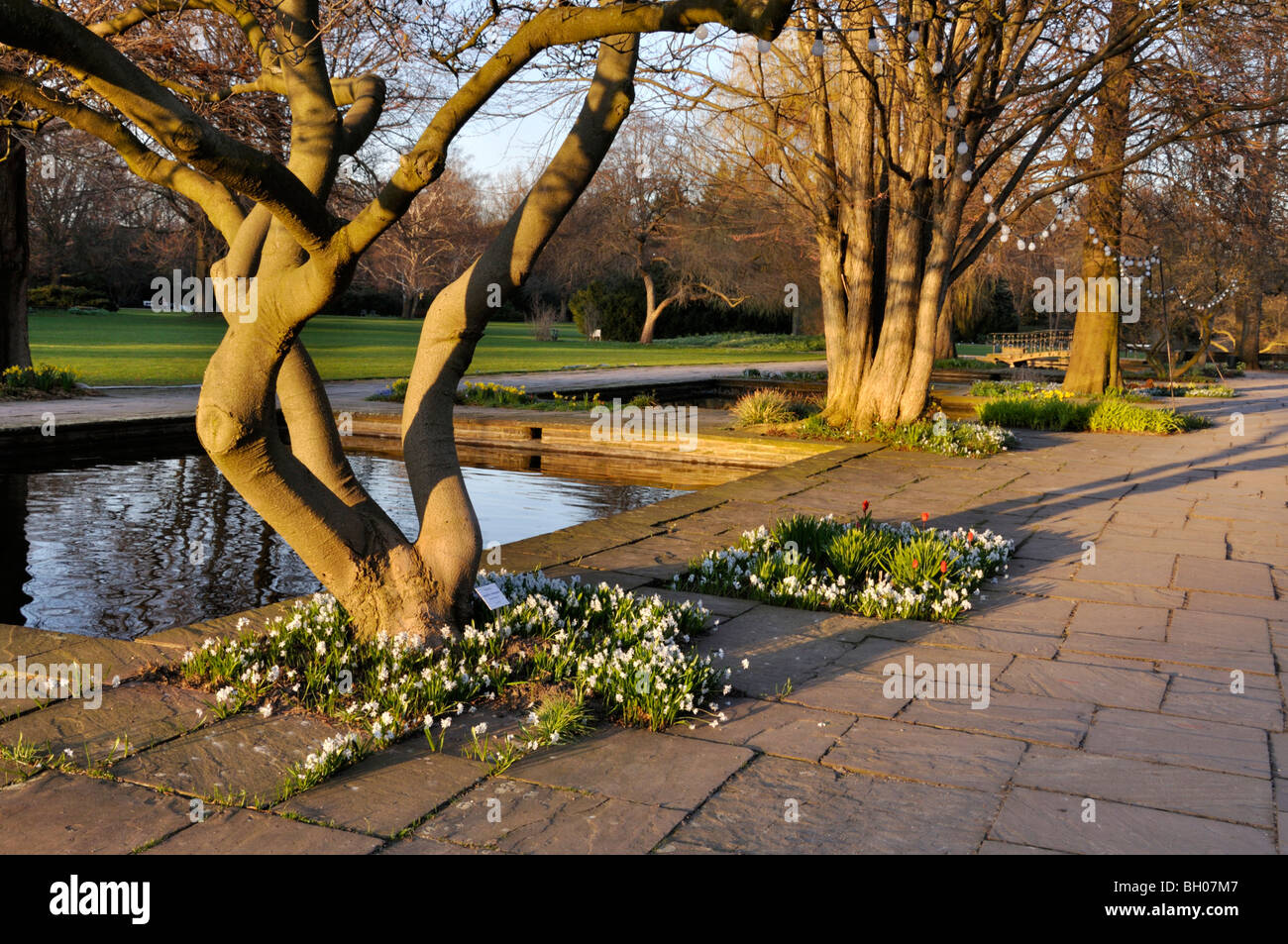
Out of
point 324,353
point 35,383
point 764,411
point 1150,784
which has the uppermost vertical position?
point 324,353

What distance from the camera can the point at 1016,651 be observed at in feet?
16.9

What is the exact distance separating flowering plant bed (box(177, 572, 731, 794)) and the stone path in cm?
909

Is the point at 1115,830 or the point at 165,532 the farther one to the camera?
the point at 165,532

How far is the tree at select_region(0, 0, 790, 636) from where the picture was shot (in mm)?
3795

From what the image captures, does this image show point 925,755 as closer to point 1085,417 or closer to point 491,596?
point 491,596

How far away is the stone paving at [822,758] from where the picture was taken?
10.5ft

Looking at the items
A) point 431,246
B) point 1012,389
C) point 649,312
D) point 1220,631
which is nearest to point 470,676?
point 1220,631

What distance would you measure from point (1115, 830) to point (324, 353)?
28.9 metres

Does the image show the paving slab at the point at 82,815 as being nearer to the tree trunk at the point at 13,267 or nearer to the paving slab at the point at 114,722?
the paving slab at the point at 114,722

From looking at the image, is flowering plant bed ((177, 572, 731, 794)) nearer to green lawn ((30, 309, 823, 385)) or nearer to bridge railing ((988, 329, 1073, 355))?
green lawn ((30, 309, 823, 385))

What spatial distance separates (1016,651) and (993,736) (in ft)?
3.90

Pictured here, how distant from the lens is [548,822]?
10.7 ft

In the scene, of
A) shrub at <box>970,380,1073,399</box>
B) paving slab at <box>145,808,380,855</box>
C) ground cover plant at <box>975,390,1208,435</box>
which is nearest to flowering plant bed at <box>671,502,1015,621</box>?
paving slab at <box>145,808,380,855</box>
